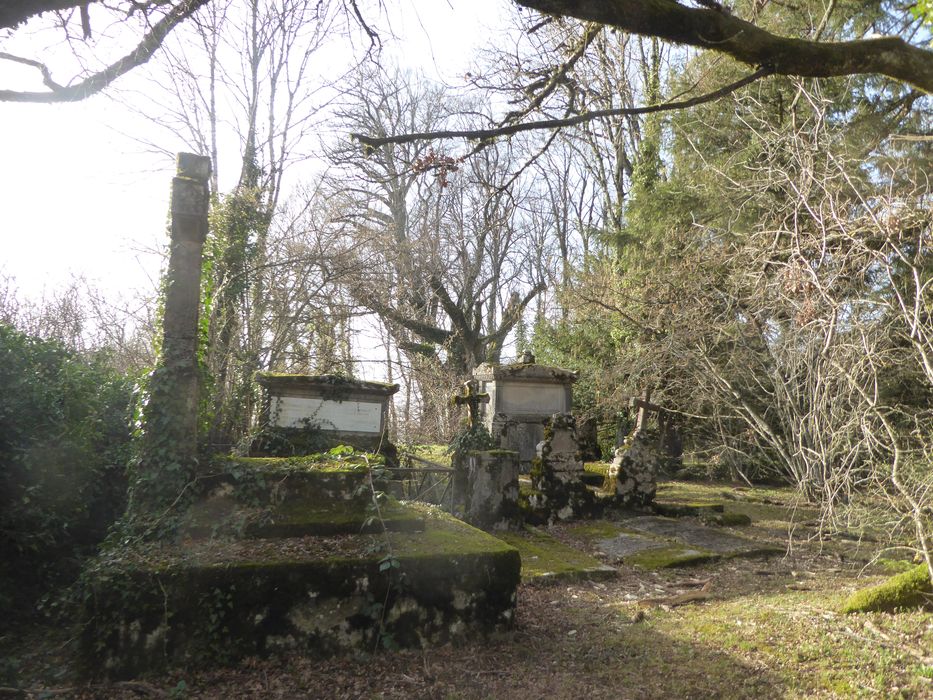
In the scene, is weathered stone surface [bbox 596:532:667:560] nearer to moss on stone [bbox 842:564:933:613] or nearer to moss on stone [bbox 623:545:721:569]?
moss on stone [bbox 623:545:721:569]

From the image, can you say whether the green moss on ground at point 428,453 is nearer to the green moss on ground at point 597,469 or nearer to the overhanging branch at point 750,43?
the green moss on ground at point 597,469

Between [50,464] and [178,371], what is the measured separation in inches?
65.4

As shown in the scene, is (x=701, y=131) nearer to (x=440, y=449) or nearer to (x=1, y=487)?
(x=440, y=449)

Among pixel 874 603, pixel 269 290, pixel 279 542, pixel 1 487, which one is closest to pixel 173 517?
pixel 279 542

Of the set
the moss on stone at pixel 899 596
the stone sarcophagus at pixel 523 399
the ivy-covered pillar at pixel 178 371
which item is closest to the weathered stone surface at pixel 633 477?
the stone sarcophagus at pixel 523 399

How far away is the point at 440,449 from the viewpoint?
571 inches

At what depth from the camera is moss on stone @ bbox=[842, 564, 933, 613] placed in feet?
16.3

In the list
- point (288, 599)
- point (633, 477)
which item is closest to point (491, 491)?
point (633, 477)

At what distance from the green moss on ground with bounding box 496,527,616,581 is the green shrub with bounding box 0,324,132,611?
4298 mm

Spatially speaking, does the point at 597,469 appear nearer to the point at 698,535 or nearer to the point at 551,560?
the point at 698,535

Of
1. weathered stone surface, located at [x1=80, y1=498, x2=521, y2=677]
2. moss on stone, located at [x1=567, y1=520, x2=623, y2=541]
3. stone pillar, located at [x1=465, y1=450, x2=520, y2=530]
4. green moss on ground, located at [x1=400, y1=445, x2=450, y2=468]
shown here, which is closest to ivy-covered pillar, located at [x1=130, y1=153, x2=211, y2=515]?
weathered stone surface, located at [x1=80, y1=498, x2=521, y2=677]

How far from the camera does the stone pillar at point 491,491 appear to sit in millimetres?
8117

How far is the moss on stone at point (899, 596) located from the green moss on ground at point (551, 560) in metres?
2.29

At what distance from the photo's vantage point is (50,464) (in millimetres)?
5562
